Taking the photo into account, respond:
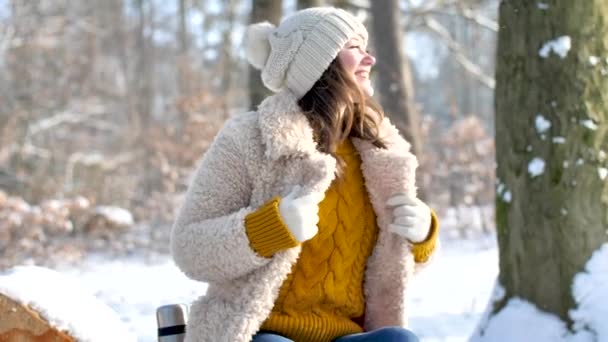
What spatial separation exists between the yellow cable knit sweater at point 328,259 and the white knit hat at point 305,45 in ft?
0.91

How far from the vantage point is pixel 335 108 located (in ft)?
8.64

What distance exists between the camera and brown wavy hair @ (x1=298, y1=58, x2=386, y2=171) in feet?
8.66

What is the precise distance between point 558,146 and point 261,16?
4205 mm

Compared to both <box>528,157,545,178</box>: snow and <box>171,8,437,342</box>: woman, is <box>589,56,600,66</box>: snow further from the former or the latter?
<box>171,8,437,342</box>: woman

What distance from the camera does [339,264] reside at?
259 cm

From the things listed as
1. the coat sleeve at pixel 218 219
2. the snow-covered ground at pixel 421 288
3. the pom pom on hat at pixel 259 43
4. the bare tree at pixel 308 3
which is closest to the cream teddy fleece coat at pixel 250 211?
the coat sleeve at pixel 218 219

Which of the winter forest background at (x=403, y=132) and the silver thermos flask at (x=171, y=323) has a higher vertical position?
the silver thermos flask at (x=171, y=323)

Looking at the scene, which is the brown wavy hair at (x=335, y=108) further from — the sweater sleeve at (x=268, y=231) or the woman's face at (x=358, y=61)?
the sweater sleeve at (x=268, y=231)

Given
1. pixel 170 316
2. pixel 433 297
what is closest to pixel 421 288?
pixel 433 297

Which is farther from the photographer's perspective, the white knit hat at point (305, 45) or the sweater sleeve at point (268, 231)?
the white knit hat at point (305, 45)

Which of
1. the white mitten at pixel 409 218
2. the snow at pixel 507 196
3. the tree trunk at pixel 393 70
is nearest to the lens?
the white mitten at pixel 409 218

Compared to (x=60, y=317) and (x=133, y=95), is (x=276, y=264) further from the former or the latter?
(x=133, y=95)

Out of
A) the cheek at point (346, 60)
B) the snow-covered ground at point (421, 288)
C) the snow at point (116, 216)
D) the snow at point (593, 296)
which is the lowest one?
the snow at point (116, 216)

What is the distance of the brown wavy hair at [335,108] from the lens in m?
2.64
